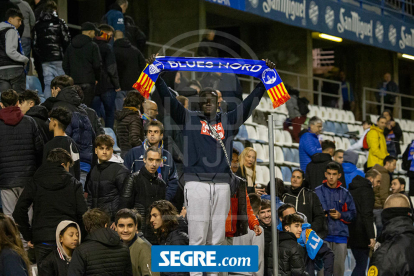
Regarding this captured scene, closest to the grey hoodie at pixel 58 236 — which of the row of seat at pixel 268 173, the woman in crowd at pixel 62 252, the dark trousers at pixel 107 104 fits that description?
the woman in crowd at pixel 62 252

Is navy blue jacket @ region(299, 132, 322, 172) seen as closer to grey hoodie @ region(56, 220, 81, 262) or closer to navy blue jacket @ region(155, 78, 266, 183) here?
navy blue jacket @ region(155, 78, 266, 183)

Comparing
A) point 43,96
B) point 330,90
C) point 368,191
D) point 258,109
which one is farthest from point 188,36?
point 368,191

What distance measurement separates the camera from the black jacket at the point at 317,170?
9695 mm

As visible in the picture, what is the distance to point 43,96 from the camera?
9969 millimetres

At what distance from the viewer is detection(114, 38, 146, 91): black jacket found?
415 inches

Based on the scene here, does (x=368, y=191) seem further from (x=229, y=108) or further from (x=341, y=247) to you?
(x=229, y=108)

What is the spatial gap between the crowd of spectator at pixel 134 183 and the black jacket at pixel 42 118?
1cm

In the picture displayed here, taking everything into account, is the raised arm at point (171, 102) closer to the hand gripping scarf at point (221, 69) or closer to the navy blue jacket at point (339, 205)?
the hand gripping scarf at point (221, 69)

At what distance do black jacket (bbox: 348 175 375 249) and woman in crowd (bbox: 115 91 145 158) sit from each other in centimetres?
289

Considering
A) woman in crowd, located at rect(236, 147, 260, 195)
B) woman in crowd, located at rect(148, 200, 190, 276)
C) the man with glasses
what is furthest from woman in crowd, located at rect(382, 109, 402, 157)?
woman in crowd, located at rect(148, 200, 190, 276)

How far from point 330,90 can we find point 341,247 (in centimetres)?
1206

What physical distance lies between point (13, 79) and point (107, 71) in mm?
1503

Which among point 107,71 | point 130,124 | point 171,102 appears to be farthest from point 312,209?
point 107,71

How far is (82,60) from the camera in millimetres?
9617
